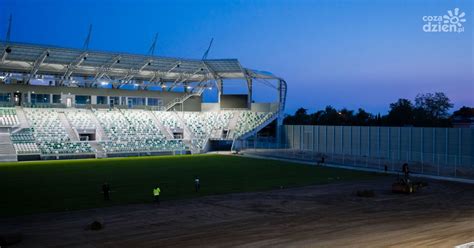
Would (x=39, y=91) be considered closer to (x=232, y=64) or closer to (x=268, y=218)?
(x=232, y=64)

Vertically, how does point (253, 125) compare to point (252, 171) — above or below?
above

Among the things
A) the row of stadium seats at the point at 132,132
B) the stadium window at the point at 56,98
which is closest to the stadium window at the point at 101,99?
the row of stadium seats at the point at 132,132

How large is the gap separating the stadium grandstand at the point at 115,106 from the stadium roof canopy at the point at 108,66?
4.8 inches

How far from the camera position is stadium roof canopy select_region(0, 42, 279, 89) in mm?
54812

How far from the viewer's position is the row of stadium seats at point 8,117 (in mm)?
55344

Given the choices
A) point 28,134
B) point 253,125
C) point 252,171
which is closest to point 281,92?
point 253,125

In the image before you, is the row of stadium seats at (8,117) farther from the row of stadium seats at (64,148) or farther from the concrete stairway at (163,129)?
the concrete stairway at (163,129)

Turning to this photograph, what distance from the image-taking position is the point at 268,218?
67.7 feet

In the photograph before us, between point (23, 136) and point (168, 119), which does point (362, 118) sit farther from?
point (23, 136)

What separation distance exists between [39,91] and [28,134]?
38.5 ft

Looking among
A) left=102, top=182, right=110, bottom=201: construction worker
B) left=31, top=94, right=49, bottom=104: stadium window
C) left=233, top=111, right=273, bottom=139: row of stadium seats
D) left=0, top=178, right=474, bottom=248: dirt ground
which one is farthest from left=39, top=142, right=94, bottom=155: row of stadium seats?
left=0, top=178, right=474, bottom=248: dirt ground

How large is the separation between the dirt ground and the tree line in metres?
55.2

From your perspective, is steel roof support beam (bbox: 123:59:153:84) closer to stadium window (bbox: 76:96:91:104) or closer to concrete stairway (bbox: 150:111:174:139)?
stadium window (bbox: 76:96:91:104)

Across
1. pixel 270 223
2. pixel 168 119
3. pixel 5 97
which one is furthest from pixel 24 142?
pixel 270 223
